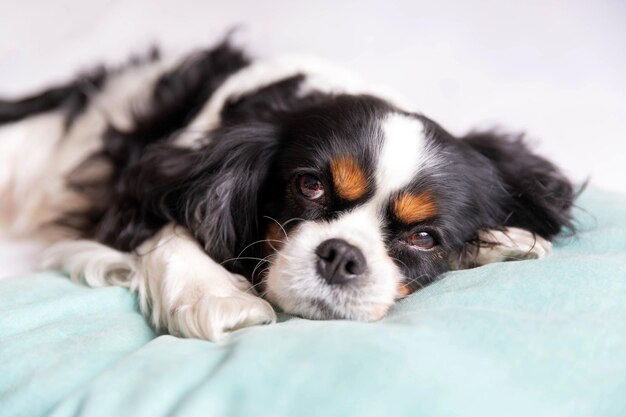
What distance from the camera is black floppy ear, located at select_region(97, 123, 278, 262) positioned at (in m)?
1.94

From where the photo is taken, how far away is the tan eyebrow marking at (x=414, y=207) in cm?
171

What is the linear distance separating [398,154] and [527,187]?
1.92 feet

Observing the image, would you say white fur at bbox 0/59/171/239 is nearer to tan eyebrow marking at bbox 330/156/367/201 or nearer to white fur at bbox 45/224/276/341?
white fur at bbox 45/224/276/341

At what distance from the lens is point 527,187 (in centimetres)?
213

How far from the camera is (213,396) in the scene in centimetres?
113

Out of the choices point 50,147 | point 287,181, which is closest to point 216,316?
point 287,181

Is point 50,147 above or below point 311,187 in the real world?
below

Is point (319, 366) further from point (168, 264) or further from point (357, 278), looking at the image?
point (168, 264)

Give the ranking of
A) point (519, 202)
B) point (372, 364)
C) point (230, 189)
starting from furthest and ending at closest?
point (519, 202) < point (230, 189) < point (372, 364)

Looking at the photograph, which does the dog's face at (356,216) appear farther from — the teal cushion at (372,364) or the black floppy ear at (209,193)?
the teal cushion at (372,364)

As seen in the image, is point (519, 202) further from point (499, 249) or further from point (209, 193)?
point (209, 193)

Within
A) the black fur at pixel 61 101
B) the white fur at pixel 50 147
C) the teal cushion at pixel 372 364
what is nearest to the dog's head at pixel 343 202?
the teal cushion at pixel 372 364

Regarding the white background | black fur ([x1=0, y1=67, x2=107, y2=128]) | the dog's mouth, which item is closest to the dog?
the dog's mouth

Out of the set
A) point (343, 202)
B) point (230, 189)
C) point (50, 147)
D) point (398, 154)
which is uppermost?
point (398, 154)
